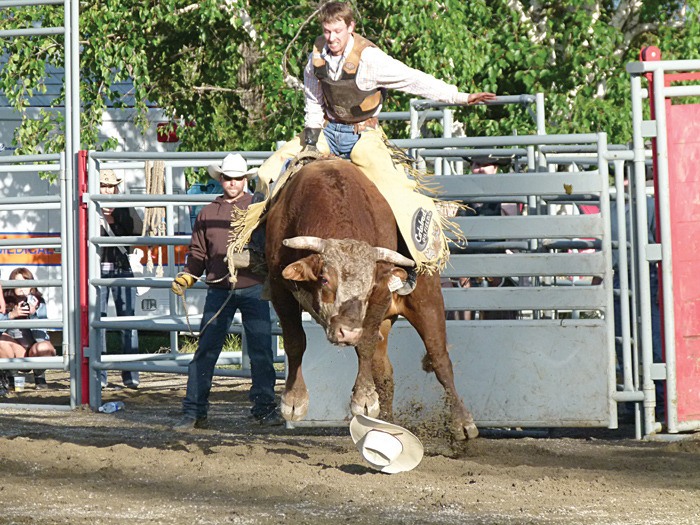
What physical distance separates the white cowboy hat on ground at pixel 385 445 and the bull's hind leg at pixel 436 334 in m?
0.73

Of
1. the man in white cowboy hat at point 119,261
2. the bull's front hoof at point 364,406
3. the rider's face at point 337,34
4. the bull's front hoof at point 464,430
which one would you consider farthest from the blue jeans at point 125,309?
the bull's front hoof at point 364,406

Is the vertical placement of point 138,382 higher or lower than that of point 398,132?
lower

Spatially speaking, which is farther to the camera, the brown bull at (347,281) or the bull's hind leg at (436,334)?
the bull's hind leg at (436,334)

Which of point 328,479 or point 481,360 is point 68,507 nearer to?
point 328,479

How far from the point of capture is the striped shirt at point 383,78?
687 centimetres

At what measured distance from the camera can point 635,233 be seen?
805 cm

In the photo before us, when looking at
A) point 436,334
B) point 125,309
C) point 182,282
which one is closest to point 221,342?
point 182,282

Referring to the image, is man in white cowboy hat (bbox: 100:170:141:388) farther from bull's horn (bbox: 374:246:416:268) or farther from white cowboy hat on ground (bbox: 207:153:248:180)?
bull's horn (bbox: 374:246:416:268)

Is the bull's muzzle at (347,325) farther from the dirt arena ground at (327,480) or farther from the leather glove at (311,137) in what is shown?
the leather glove at (311,137)

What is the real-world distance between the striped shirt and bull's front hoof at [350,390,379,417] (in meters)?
1.75

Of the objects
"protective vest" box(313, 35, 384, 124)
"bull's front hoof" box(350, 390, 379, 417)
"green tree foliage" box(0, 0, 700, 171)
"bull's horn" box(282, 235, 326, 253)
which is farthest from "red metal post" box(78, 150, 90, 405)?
"bull's horn" box(282, 235, 326, 253)

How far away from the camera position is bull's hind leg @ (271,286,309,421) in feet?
21.6

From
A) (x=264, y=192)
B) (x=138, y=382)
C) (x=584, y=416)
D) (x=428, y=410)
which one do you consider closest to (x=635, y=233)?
(x=584, y=416)

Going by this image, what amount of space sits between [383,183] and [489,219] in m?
1.52
